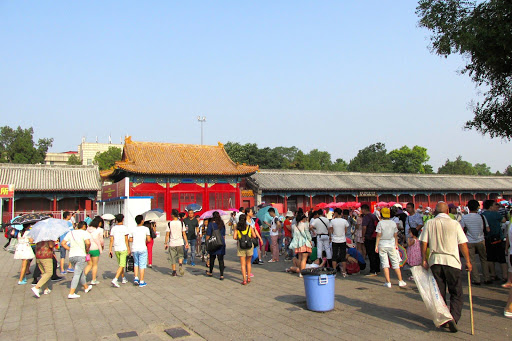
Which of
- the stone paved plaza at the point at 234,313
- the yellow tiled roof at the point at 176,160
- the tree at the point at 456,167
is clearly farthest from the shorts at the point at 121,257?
the tree at the point at 456,167

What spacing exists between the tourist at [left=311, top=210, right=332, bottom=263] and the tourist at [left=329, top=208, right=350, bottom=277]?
0.25 meters

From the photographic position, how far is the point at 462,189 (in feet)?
148

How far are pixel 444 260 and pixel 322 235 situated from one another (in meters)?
4.43

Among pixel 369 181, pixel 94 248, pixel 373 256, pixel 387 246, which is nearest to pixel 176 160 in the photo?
pixel 369 181

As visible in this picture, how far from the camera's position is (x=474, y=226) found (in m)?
8.27

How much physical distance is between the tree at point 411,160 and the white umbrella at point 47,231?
66095 mm

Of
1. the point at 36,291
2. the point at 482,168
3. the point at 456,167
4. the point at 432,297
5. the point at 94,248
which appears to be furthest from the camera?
the point at 482,168

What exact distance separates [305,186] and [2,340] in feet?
110

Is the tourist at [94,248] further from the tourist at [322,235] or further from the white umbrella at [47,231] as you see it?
the tourist at [322,235]

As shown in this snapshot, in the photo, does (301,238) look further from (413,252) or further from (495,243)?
(495,243)

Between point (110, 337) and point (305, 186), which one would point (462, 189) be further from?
point (110, 337)

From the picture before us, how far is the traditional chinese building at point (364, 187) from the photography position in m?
37.6

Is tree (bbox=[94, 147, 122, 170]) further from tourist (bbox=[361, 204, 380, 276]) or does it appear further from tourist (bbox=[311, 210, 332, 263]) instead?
tourist (bbox=[361, 204, 380, 276])

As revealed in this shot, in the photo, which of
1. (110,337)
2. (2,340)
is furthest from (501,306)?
(2,340)
